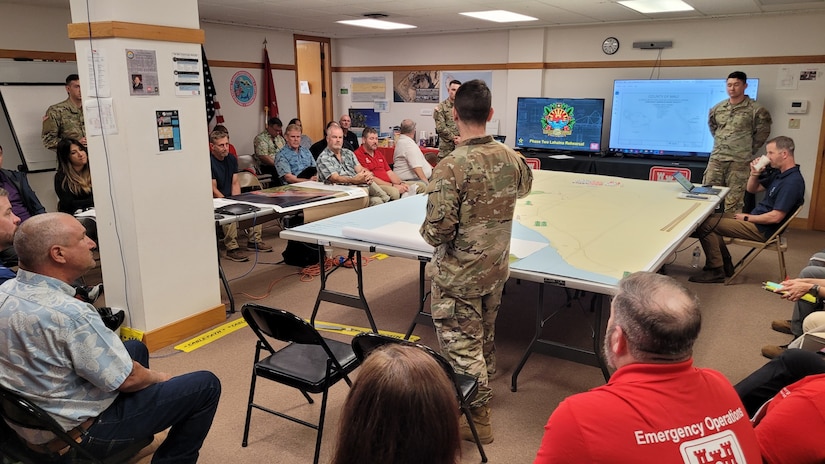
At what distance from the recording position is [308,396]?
3.14m

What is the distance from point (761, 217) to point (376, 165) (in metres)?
3.72

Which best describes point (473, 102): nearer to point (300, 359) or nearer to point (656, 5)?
point (300, 359)

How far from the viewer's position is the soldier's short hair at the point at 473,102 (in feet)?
8.09

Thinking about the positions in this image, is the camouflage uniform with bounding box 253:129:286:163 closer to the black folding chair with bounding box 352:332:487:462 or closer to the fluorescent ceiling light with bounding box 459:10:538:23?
the fluorescent ceiling light with bounding box 459:10:538:23

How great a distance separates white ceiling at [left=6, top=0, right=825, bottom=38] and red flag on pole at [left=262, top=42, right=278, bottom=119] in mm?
656

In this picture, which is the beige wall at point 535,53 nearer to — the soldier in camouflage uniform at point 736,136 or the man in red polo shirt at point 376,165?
the soldier in camouflage uniform at point 736,136

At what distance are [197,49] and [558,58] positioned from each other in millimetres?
5931

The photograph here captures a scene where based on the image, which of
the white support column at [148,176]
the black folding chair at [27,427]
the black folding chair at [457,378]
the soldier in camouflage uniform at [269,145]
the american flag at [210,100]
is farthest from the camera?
the american flag at [210,100]

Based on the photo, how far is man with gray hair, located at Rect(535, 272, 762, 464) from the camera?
1.21 meters

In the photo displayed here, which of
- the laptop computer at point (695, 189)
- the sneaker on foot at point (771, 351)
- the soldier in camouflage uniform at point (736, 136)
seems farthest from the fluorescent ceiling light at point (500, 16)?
the sneaker on foot at point (771, 351)

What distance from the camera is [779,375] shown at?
2.22 m

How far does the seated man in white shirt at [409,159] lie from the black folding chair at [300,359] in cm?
414

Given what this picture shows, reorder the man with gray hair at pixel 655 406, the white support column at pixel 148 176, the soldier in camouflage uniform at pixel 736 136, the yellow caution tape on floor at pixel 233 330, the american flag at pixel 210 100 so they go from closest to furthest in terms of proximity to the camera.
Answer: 1. the man with gray hair at pixel 655 406
2. the white support column at pixel 148 176
3. the yellow caution tape on floor at pixel 233 330
4. the soldier in camouflage uniform at pixel 736 136
5. the american flag at pixel 210 100

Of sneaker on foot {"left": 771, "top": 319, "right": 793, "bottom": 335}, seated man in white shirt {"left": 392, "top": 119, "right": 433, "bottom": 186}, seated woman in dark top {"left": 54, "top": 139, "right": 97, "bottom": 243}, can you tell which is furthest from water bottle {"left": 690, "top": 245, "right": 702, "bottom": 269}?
seated woman in dark top {"left": 54, "top": 139, "right": 97, "bottom": 243}
